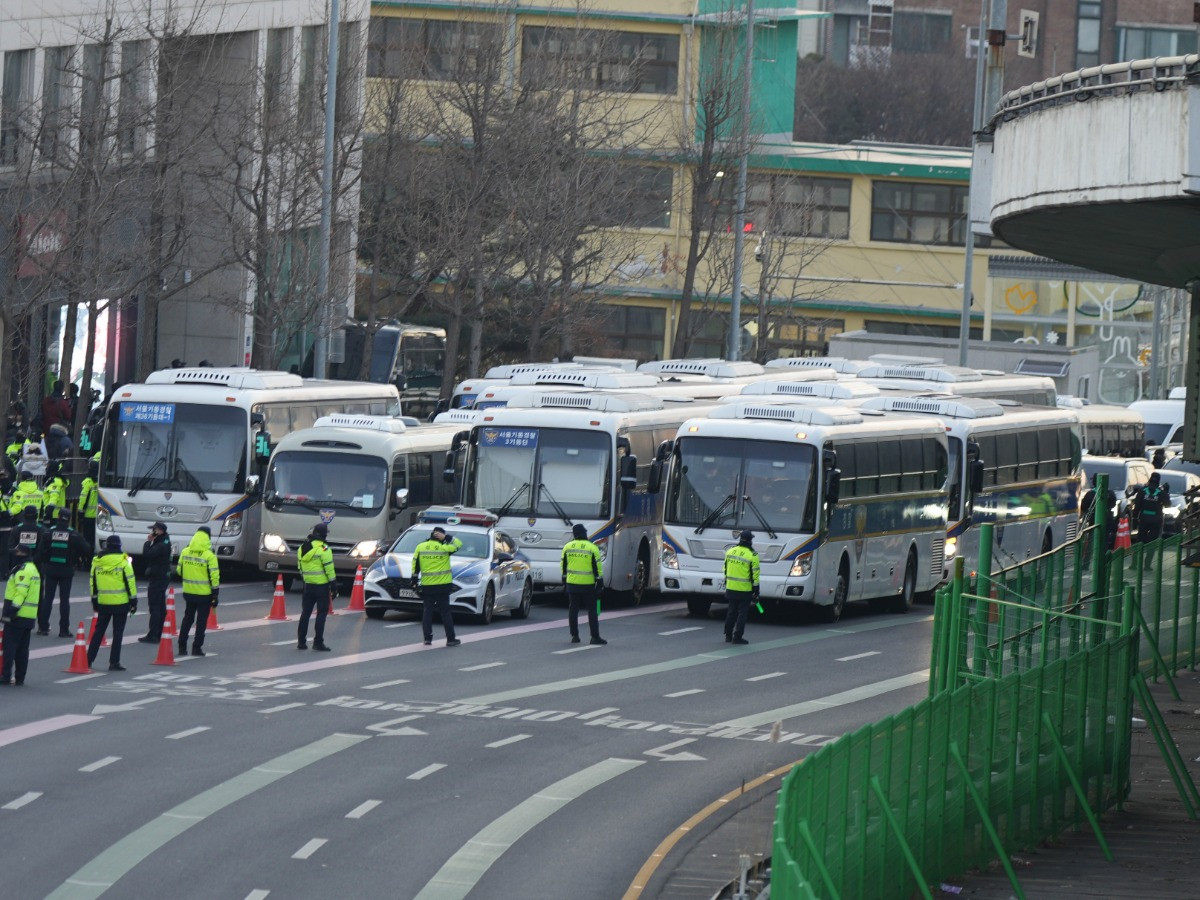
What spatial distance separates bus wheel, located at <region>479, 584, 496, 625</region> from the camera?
29.9m

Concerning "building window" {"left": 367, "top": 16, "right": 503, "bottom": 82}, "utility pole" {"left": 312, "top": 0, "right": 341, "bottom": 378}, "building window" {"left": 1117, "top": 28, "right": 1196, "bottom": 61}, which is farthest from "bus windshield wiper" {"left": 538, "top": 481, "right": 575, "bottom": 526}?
"building window" {"left": 1117, "top": 28, "right": 1196, "bottom": 61}

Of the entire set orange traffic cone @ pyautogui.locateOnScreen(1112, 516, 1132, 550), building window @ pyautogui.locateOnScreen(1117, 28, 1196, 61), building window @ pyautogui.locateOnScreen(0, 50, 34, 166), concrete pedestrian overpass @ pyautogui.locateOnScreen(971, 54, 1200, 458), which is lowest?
orange traffic cone @ pyautogui.locateOnScreen(1112, 516, 1132, 550)

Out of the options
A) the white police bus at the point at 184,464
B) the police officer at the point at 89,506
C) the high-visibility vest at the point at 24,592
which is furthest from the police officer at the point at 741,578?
the police officer at the point at 89,506

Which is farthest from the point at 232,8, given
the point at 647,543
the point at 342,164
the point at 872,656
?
the point at 872,656

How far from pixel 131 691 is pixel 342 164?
2710 cm

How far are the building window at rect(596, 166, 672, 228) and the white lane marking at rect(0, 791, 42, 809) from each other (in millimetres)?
38237

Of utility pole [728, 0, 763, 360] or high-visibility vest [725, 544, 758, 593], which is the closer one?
high-visibility vest [725, 544, 758, 593]

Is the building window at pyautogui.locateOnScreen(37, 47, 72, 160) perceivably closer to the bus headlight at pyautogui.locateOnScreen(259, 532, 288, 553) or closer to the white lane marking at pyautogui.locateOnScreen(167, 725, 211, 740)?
the bus headlight at pyautogui.locateOnScreen(259, 532, 288, 553)

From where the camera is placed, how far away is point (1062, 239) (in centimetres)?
2319

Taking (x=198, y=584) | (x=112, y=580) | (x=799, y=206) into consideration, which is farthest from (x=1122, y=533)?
(x=799, y=206)

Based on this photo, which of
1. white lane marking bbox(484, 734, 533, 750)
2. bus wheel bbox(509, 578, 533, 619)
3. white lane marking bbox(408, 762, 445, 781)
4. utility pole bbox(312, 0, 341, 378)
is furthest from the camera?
utility pole bbox(312, 0, 341, 378)

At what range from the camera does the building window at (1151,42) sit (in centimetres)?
8844

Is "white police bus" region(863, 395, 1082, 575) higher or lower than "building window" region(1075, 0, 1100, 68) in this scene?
lower

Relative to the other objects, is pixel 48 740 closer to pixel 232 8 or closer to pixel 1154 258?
pixel 1154 258
